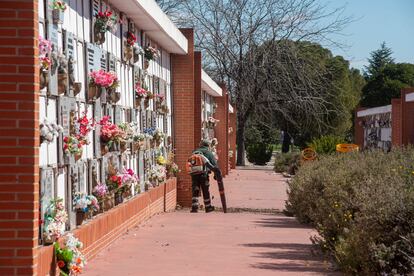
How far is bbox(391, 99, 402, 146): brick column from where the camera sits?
37.5 meters

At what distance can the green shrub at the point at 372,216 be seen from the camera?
8.05m

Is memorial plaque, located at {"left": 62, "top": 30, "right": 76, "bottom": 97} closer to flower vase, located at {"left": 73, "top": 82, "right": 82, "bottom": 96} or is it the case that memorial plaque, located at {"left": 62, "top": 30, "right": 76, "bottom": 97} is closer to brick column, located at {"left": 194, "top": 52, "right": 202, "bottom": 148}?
flower vase, located at {"left": 73, "top": 82, "right": 82, "bottom": 96}

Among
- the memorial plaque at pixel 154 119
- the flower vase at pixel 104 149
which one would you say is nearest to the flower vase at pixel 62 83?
the flower vase at pixel 104 149

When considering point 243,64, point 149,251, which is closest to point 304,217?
point 149,251

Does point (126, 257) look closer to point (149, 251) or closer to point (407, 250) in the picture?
point (149, 251)

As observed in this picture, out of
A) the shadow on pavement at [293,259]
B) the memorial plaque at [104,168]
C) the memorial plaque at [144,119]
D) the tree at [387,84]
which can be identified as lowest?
the shadow on pavement at [293,259]

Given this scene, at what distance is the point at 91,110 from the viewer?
11.4 metres

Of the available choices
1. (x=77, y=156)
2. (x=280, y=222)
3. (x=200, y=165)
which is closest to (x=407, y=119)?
(x=200, y=165)

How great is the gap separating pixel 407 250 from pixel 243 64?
3845 cm

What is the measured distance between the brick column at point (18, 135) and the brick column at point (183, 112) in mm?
14534

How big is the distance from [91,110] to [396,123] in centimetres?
2899

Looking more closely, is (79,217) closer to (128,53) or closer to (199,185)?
(128,53)

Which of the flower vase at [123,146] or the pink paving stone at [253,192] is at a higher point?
the flower vase at [123,146]

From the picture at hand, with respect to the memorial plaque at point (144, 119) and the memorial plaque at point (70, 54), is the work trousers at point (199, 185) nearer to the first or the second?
the memorial plaque at point (144, 119)
